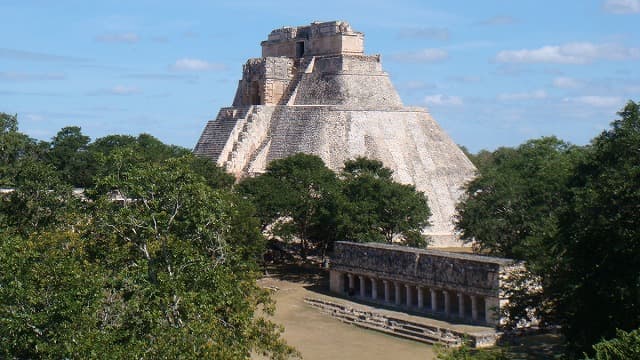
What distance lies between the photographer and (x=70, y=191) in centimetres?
3572

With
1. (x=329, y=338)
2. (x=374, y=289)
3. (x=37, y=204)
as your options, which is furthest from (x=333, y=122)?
(x=37, y=204)

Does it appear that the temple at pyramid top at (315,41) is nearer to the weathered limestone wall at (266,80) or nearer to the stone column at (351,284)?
the weathered limestone wall at (266,80)

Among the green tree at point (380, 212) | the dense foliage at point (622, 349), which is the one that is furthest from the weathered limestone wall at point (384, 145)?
the dense foliage at point (622, 349)

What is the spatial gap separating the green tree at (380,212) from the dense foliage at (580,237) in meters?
2.60

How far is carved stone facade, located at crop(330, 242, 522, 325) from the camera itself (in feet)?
112

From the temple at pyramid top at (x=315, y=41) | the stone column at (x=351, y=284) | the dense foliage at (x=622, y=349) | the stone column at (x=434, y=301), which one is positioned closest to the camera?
the dense foliage at (x=622, y=349)

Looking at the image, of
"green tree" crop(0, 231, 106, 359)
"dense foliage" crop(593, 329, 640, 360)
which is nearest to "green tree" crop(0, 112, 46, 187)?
"green tree" crop(0, 231, 106, 359)

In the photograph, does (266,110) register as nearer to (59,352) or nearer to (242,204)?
(242,204)

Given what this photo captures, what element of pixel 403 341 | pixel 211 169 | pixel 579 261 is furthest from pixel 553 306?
pixel 211 169

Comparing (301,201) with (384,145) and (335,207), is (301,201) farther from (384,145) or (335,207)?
(384,145)

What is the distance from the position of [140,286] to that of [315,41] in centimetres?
4163

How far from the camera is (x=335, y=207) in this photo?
4403 cm

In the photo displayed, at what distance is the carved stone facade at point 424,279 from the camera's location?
3428 centimetres

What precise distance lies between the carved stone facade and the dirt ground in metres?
2.09
